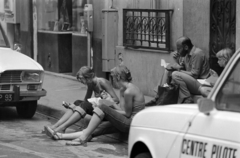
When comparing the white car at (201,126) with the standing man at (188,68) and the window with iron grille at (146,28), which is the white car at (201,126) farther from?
the window with iron grille at (146,28)

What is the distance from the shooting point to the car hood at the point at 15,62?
32.7 ft

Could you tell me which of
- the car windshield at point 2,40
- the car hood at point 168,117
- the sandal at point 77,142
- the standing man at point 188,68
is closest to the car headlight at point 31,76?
the car windshield at point 2,40

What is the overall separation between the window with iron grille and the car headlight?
2.59m

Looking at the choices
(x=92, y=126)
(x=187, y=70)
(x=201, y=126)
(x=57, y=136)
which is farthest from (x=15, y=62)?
(x=201, y=126)

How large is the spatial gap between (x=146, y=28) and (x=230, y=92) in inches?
306

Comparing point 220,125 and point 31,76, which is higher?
point 220,125

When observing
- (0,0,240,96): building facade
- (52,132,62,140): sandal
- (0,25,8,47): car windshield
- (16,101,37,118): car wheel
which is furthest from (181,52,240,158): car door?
(0,25,8,47): car windshield

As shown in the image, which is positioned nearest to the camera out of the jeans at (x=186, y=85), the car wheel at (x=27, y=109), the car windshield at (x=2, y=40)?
the jeans at (x=186, y=85)

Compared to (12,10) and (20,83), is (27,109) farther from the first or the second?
(12,10)

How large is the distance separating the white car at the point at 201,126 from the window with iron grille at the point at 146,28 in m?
6.49

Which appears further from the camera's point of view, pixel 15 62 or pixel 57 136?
pixel 15 62

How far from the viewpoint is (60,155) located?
7.66 metres

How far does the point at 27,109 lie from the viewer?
1059 cm

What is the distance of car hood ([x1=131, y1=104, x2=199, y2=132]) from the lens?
15.7 ft
